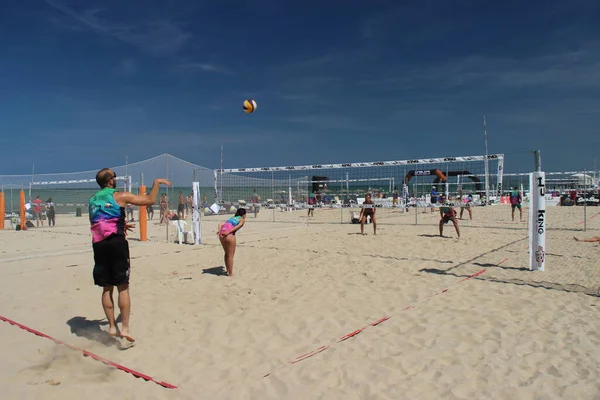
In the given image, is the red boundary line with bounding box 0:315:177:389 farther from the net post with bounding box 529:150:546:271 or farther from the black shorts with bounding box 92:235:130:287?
the net post with bounding box 529:150:546:271

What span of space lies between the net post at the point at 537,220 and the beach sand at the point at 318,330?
0.66 feet

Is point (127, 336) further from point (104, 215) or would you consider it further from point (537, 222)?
point (537, 222)

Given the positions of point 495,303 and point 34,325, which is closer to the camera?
point 34,325

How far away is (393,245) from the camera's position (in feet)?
29.7

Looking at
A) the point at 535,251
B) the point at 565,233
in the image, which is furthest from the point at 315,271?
the point at 565,233

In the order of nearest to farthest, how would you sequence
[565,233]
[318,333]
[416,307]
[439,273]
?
[318,333] → [416,307] → [439,273] → [565,233]

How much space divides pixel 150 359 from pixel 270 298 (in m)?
1.83

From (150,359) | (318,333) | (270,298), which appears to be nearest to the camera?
(150,359)

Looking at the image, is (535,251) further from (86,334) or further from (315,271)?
(86,334)

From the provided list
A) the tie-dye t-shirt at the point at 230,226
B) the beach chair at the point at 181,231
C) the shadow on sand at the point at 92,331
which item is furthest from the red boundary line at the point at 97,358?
the beach chair at the point at 181,231

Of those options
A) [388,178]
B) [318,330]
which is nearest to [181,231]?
[318,330]

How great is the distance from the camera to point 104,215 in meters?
3.46

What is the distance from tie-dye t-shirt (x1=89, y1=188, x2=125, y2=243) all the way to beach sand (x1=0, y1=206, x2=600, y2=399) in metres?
0.93

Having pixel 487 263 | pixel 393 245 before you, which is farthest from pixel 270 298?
pixel 393 245
